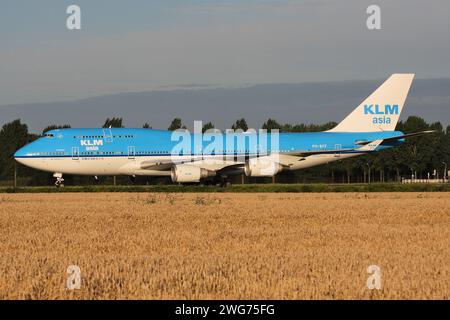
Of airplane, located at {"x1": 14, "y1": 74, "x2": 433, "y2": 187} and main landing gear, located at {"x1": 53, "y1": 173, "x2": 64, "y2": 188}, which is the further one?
main landing gear, located at {"x1": 53, "y1": 173, "x2": 64, "y2": 188}

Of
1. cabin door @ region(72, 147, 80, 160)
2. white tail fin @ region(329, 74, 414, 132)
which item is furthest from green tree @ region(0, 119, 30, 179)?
white tail fin @ region(329, 74, 414, 132)

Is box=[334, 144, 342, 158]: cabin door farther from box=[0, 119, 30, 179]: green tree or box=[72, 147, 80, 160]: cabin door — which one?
box=[0, 119, 30, 179]: green tree

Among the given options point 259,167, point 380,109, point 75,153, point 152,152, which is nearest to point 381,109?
point 380,109

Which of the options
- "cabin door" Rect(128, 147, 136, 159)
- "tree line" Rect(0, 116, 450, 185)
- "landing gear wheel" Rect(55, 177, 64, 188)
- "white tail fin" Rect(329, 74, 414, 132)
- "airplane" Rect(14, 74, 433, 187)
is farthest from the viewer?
"tree line" Rect(0, 116, 450, 185)

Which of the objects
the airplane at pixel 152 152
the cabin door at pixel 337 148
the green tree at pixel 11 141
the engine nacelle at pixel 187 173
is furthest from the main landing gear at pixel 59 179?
the green tree at pixel 11 141

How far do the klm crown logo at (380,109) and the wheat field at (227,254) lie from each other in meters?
39.0

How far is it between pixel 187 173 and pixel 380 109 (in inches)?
817

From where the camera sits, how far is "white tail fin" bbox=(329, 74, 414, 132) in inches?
2611

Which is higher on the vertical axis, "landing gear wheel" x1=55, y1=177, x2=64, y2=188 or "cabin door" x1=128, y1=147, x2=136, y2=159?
"cabin door" x1=128, y1=147, x2=136, y2=159

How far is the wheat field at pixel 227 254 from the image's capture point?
1193 centimetres

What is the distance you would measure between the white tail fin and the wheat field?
38135 millimetres

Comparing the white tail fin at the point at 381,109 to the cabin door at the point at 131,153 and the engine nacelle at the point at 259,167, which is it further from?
the cabin door at the point at 131,153
